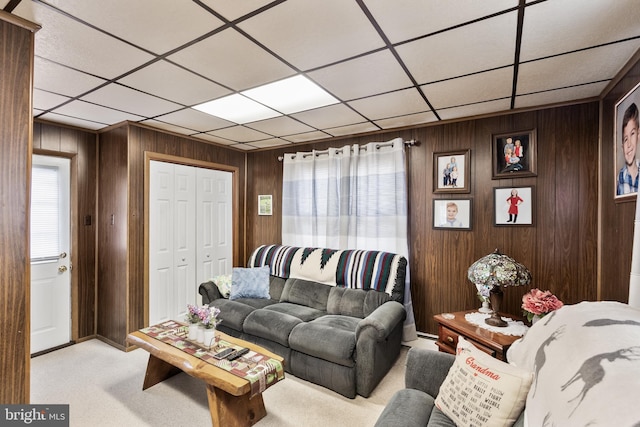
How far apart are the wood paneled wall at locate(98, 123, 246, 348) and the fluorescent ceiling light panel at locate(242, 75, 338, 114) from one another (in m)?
1.68

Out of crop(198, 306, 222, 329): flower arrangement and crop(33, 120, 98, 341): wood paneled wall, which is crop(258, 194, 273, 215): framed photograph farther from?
crop(198, 306, 222, 329): flower arrangement

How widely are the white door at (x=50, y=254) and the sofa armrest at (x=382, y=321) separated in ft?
10.9

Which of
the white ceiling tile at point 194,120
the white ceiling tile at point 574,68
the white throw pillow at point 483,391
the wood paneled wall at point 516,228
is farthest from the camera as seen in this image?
the white ceiling tile at point 194,120

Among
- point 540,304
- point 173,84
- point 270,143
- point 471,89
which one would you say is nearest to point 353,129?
point 270,143

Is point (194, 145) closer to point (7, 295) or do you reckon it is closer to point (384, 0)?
point (7, 295)

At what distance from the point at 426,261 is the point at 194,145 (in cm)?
321

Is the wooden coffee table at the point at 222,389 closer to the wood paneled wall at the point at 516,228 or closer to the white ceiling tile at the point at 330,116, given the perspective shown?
the wood paneled wall at the point at 516,228

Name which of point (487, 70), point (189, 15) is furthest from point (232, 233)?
point (487, 70)

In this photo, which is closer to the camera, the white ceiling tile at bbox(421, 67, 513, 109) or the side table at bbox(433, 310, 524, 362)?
the side table at bbox(433, 310, 524, 362)

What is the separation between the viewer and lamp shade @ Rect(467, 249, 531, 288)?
2.38 meters

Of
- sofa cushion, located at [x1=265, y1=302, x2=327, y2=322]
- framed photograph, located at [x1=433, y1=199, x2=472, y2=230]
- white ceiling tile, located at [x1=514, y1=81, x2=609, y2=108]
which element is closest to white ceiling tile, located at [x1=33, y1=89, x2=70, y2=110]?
sofa cushion, located at [x1=265, y1=302, x2=327, y2=322]

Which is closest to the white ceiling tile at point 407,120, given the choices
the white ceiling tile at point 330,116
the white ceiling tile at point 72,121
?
the white ceiling tile at point 330,116

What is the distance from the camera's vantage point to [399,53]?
1878mm

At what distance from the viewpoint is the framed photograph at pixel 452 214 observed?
3.15 metres
